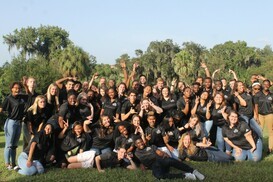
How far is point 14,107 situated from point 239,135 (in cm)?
549

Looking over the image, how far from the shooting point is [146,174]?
8.22 metres

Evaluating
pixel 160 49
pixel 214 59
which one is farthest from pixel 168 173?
pixel 214 59

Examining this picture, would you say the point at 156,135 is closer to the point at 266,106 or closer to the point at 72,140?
the point at 72,140

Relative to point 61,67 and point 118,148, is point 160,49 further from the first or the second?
point 118,148

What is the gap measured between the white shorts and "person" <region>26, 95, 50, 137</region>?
1166 millimetres

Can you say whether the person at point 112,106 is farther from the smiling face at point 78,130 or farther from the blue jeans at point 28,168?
the blue jeans at point 28,168

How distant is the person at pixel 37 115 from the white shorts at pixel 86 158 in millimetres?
1166

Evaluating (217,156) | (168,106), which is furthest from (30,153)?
(217,156)

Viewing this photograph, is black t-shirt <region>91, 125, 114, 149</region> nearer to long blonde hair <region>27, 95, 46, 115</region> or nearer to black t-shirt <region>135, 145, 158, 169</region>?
black t-shirt <region>135, 145, 158, 169</region>

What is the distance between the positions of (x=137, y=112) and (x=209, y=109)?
1.93 metres

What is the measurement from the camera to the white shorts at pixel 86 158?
879 cm

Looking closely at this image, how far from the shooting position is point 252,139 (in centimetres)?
936

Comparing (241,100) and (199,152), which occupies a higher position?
(241,100)

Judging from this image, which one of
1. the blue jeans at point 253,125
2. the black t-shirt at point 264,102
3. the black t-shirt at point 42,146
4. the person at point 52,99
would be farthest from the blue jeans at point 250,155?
the person at point 52,99
